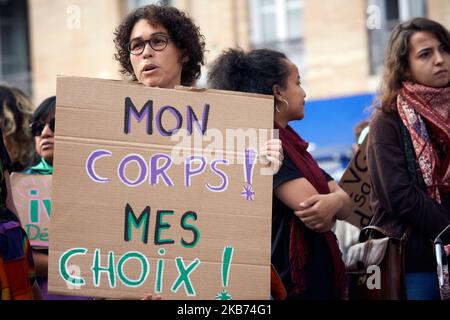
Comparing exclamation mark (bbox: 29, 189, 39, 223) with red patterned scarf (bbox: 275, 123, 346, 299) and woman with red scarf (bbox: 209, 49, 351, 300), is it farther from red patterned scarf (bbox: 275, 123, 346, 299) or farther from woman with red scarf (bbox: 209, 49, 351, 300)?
red patterned scarf (bbox: 275, 123, 346, 299)

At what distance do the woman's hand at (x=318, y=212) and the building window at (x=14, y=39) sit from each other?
50.4ft

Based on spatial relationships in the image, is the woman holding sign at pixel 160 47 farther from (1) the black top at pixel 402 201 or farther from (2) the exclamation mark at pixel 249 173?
(1) the black top at pixel 402 201

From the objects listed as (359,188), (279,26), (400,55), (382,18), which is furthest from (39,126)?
(279,26)

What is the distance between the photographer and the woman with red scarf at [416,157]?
12.4ft

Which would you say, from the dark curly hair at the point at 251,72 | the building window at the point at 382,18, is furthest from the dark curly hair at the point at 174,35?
the building window at the point at 382,18

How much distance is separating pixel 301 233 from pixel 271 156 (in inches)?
19.4

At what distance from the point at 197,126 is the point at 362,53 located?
10666 mm

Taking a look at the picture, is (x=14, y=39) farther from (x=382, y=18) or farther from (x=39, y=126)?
(x=39, y=126)

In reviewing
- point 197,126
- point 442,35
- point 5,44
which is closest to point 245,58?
point 197,126

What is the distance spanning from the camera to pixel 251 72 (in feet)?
12.3

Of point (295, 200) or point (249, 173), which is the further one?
point (295, 200)

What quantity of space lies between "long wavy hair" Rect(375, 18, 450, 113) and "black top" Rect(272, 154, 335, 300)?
0.80m

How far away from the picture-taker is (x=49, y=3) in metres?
16.8

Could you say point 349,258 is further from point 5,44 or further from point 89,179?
point 5,44
